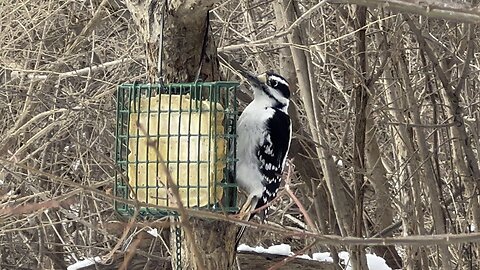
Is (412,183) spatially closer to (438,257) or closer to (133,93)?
(438,257)

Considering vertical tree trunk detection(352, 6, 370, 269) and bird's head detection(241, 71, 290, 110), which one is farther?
vertical tree trunk detection(352, 6, 370, 269)

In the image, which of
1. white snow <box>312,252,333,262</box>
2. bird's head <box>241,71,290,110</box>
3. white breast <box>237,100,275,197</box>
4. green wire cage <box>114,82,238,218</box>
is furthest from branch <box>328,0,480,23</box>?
white snow <box>312,252,333,262</box>

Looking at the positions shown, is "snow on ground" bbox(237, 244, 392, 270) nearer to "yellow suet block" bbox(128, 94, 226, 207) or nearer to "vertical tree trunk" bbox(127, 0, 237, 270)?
"vertical tree trunk" bbox(127, 0, 237, 270)

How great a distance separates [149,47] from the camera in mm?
3584

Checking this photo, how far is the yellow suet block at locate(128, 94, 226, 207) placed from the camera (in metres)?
3.26

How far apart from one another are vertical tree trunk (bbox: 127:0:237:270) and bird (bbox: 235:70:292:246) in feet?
0.47

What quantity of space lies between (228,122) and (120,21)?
11.1 ft

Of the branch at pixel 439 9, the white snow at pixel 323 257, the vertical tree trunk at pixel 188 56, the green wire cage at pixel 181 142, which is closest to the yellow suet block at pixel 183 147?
the green wire cage at pixel 181 142

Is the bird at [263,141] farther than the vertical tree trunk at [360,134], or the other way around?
the vertical tree trunk at [360,134]

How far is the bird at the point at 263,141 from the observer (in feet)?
12.1

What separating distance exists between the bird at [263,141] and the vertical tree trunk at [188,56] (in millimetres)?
144

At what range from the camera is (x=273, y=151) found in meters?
3.81

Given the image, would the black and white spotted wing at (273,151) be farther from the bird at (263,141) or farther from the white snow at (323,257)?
the white snow at (323,257)

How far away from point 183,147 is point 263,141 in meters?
0.52
